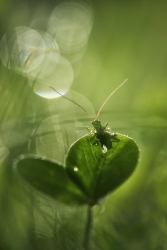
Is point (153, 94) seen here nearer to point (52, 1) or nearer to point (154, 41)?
point (154, 41)

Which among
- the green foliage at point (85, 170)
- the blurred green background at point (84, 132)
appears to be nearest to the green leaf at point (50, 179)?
the green foliage at point (85, 170)

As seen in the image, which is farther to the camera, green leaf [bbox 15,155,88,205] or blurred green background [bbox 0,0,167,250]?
blurred green background [bbox 0,0,167,250]

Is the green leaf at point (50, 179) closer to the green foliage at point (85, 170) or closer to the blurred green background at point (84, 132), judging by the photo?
the green foliage at point (85, 170)

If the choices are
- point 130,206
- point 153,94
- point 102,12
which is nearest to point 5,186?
point 130,206

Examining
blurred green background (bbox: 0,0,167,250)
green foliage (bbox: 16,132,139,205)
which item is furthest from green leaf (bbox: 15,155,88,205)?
blurred green background (bbox: 0,0,167,250)

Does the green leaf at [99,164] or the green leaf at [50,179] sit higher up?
the green leaf at [99,164]

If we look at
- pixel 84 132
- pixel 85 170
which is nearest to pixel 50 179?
pixel 85 170

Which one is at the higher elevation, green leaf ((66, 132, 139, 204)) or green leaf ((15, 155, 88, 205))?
green leaf ((66, 132, 139, 204))

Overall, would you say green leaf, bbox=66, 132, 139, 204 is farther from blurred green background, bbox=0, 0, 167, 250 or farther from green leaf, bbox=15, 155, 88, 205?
blurred green background, bbox=0, 0, 167, 250
